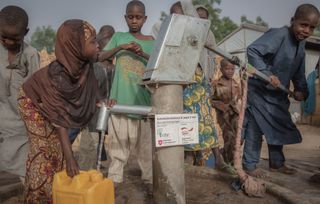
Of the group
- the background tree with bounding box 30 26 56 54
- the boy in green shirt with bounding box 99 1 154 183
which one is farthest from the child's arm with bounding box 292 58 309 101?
the background tree with bounding box 30 26 56 54

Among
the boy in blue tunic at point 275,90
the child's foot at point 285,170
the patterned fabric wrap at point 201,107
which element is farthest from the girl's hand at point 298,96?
the patterned fabric wrap at point 201,107

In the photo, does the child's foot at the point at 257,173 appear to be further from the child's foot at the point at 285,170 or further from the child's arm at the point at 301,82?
the child's arm at the point at 301,82

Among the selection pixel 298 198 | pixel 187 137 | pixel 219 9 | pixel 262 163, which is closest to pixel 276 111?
pixel 262 163

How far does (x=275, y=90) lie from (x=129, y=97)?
1594 millimetres

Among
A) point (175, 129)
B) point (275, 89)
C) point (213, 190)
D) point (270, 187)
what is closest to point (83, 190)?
point (175, 129)

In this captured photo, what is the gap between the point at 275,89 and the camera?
153 inches

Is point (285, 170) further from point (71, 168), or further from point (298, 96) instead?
point (71, 168)

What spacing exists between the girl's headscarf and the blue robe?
200 centimetres

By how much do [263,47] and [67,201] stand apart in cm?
256

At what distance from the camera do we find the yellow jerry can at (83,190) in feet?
6.00

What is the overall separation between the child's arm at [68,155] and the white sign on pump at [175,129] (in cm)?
49

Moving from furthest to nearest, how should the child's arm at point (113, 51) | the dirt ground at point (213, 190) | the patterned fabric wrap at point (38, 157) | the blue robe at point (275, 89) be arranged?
1. the blue robe at point (275, 89)
2. the child's arm at point (113, 51)
3. the dirt ground at point (213, 190)
4. the patterned fabric wrap at point (38, 157)

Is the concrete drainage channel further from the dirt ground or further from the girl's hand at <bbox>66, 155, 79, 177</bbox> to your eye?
the girl's hand at <bbox>66, 155, 79, 177</bbox>

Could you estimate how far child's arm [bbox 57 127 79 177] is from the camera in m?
2.07
